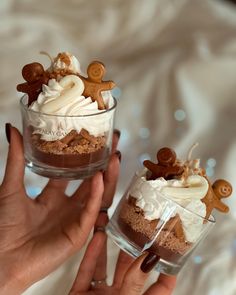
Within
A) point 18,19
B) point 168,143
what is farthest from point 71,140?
point 18,19

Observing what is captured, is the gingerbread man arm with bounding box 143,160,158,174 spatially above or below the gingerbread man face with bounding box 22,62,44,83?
below

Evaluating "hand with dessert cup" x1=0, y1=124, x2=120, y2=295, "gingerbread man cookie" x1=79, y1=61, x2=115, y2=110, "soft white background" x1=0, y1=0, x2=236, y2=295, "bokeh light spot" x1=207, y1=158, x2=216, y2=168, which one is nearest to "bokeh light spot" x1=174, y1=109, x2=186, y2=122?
"soft white background" x1=0, y1=0, x2=236, y2=295

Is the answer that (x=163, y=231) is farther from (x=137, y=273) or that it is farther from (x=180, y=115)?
(x=180, y=115)

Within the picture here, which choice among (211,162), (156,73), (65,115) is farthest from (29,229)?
(156,73)

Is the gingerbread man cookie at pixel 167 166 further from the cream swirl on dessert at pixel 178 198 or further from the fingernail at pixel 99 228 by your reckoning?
the fingernail at pixel 99 228

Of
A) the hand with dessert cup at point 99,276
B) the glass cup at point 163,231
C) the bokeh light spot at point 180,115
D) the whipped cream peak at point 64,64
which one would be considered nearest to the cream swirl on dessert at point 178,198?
the glass cup at point 163,231

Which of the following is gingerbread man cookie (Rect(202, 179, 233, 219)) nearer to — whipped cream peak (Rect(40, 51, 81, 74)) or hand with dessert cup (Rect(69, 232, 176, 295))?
hand with dessert cup (Rect(69, 232, 176, 295))

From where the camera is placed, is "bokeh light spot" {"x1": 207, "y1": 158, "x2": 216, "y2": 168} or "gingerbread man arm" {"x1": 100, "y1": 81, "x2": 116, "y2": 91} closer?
"gingerbread man arm" {"x1": 100, "y1": 81, "x2": 116, "y2": 91}
